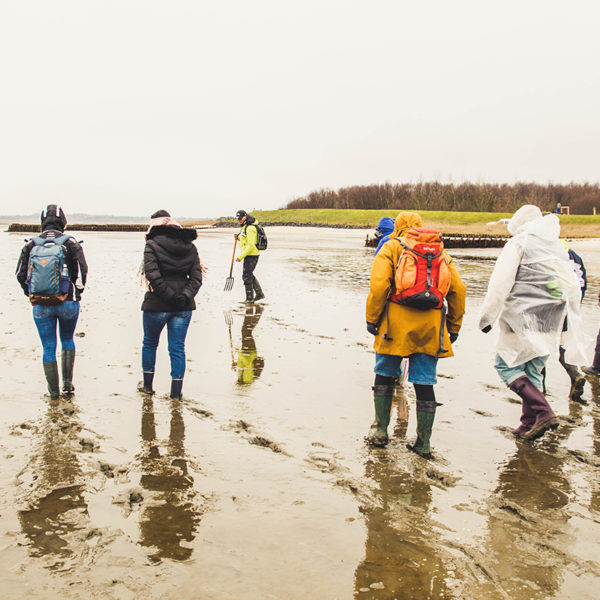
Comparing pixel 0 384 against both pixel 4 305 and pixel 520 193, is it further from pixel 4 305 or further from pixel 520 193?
pixel 520 193

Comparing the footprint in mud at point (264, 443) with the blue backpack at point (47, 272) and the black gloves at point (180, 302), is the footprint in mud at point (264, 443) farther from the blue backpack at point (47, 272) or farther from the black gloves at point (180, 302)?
the blue backpack at point (47, 272)

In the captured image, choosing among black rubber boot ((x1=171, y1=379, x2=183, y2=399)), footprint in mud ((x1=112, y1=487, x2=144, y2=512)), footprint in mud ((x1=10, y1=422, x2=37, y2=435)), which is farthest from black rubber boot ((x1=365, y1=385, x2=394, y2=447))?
footprint in mud ((x1=10, y1=422, x2=37, y2=435))

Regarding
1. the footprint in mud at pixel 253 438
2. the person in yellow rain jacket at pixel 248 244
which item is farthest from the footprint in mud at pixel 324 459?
the person in yellow rain jacket at pixel 248 244

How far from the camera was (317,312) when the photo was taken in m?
11.6

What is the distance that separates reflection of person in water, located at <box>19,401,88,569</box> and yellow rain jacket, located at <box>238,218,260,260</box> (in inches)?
299

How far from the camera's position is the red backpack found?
175 inches

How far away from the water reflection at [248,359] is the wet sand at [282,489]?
5cm

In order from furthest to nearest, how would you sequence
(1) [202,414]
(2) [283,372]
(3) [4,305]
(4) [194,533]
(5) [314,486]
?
(3) [4,305] → (2) [283,372] → (1) [202,414] → (5) [314,486] → (4) [194,533]

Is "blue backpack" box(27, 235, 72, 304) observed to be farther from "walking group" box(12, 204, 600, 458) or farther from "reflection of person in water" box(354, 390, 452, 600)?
"reflection of person in water" box(354, 390, 452, 600)

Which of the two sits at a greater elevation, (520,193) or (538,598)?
(520,193)

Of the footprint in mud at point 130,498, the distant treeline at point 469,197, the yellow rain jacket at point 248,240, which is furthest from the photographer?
the distant treeline at point 469,197

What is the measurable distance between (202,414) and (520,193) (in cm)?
8086

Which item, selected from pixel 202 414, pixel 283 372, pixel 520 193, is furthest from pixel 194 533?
pixel 520 193

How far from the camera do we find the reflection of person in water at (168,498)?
3.21 m
